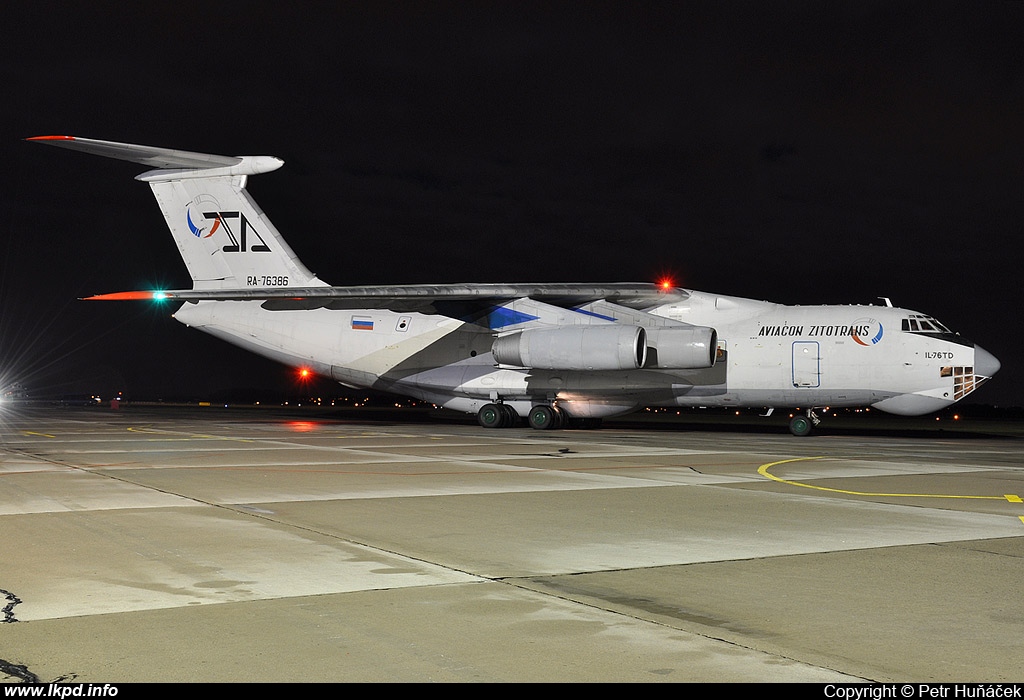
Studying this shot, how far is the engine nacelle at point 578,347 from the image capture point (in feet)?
68.8

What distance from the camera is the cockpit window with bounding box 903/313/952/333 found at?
20609mm

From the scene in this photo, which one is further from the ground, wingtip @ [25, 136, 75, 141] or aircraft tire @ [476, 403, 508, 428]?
wingtip @ [25, 136, 75, 141]

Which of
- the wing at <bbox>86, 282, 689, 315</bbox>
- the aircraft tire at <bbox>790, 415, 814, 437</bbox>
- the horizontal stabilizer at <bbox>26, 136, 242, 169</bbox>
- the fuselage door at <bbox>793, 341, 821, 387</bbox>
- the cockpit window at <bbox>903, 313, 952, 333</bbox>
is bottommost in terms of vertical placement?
the aircraft tire at <bbox>790, 415, 814, 437</bbox>

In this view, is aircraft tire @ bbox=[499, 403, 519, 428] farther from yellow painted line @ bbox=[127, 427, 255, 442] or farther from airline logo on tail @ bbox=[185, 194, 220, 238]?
airline logo on tail @ bbox=[185, 194, 220, 238]

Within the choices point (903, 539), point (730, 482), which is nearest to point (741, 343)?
point (730, 482)

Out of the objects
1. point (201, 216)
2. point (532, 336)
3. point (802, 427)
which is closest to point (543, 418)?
point (532, 336)

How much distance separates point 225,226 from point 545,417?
10.1 metres

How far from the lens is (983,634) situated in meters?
4.25

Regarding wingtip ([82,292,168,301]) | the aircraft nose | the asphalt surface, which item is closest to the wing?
wingtip ([82,292,168,301])

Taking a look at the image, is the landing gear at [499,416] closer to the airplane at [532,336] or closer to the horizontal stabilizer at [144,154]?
the airplane at [532,336]

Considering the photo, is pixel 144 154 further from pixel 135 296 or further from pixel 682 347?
pixel 682 347

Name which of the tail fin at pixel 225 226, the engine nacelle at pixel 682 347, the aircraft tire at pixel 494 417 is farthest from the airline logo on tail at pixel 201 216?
the engine nacelle at pixel 682 347

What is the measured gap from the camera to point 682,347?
21.0 m

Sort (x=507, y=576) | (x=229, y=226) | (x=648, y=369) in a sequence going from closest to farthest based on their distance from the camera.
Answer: (x=507, y=576) → (x=648, y=369) → (x=229, y=226)
